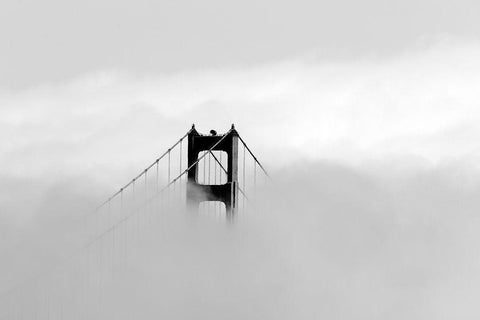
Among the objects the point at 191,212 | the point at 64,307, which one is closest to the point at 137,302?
the point at 64,307

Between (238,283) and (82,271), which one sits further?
(238,283)

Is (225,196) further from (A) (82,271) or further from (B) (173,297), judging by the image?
(B) (173,297)

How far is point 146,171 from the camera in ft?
245

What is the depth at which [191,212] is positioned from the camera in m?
68.6

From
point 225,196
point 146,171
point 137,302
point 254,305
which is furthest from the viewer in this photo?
point 254,305

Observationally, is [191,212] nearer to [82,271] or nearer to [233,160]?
[233,160]

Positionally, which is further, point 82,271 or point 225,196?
point 82,271

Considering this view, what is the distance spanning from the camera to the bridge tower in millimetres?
66938

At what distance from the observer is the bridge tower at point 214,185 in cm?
6694

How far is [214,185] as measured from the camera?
222ft

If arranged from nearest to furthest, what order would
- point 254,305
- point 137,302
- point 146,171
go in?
point 146,171, point 137,302, point 254,305

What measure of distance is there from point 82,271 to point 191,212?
1039cm

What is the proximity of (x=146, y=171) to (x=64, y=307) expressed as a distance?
7640mm

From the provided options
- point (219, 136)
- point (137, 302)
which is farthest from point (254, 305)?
point (219, 136)
